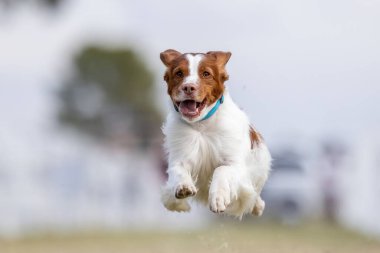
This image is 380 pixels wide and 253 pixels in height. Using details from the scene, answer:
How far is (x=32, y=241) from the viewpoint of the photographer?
2008 cm

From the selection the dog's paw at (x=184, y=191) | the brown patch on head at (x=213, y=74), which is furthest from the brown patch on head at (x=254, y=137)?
the dog's paw at (x=184, y=191)

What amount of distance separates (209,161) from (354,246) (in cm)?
626

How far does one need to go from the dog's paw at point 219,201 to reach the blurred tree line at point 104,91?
36839 millimetres

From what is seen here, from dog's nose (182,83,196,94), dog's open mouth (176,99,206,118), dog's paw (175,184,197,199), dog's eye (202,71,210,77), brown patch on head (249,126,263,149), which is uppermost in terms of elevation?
dog's eye (202,71,210,77)

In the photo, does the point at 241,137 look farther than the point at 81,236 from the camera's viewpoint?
No

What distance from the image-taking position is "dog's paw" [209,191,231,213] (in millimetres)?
8539

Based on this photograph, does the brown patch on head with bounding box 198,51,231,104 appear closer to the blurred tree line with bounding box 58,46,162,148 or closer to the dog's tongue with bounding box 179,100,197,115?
the dog's tongue with bounding box 179,100,197,115

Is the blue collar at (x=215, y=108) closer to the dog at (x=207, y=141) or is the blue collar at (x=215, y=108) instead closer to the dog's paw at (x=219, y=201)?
the dog at (x=207, y=141)

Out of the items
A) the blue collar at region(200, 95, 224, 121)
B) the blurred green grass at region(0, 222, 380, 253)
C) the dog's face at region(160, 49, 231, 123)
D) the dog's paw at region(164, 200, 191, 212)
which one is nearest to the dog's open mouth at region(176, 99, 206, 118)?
the dog's face at region(160, 49, 231, 123)

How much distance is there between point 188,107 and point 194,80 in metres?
0.26

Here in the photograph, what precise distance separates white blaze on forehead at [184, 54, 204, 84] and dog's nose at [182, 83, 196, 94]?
5 centimetres

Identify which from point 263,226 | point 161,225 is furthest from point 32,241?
point 263,226

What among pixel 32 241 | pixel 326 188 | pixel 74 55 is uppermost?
pixel 74 55

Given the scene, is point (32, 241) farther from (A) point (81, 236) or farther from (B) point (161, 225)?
(B) point (161, 225)
